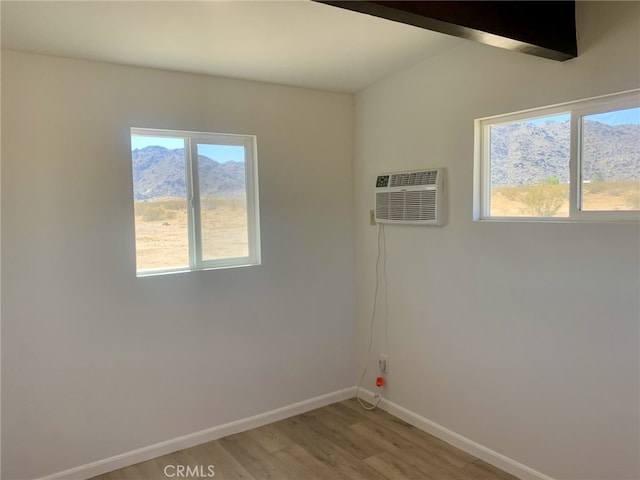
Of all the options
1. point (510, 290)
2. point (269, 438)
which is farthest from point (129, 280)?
point (510, 290)

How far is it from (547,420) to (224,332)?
198cm

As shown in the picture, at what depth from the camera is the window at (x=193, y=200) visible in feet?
9.27

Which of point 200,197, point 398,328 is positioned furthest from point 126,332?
point 398,328

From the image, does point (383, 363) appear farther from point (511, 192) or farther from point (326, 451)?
point (511, 192)

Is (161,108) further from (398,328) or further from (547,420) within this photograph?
(547,420)

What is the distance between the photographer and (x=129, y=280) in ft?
8.87

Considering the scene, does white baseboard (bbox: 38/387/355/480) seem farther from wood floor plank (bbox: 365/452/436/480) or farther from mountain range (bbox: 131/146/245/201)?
mountain range (bbox: 131/146/245/201)

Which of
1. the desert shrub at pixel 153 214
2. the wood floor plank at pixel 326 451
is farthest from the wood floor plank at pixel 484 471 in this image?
the desert shrub at pixel 153 214

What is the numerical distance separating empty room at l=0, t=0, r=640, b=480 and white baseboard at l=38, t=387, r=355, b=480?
0.6 inches

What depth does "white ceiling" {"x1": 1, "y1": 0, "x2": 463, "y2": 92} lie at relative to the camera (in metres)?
2.01

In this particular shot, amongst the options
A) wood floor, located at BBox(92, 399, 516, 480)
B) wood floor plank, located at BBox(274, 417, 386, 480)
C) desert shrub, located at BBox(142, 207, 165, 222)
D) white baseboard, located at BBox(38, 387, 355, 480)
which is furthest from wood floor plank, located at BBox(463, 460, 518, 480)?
desert shrub, located at BBox(142, 207, 165, 222)

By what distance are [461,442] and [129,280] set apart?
2251 millimetres

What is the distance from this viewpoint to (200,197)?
300cm

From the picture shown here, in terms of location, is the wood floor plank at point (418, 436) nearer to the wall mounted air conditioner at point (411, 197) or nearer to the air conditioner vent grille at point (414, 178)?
the wall mounted air conditioner at point (411, 197)
